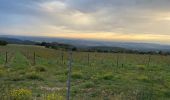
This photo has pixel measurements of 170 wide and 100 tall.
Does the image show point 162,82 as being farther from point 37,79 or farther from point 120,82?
point 37,79

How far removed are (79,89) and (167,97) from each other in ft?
12.9

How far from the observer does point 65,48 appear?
657 cm

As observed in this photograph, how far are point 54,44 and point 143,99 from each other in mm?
3353

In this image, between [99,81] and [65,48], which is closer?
[65,48]

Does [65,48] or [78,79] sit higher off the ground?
[65,48]

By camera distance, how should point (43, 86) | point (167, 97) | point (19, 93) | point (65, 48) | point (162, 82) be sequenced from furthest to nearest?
Result: 1. point (162, 82)
2. point (43, 86)
3. point (167, 97)
4. point (19, 93)
5. point (65, 48)

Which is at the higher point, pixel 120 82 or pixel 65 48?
pixel 65 48

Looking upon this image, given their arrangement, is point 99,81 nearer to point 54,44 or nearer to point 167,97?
point 167,97

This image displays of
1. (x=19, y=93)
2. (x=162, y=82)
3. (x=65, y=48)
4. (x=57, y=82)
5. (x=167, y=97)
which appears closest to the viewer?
(x=65, y=48)

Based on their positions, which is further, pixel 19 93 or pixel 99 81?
pixel 99 81

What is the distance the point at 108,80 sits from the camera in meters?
19.1

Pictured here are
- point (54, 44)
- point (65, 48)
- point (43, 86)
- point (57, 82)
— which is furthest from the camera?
point (57, 82)

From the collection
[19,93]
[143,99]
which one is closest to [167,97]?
[143,99]

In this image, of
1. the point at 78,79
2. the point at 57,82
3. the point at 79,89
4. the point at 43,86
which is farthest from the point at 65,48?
the point at 78,79
